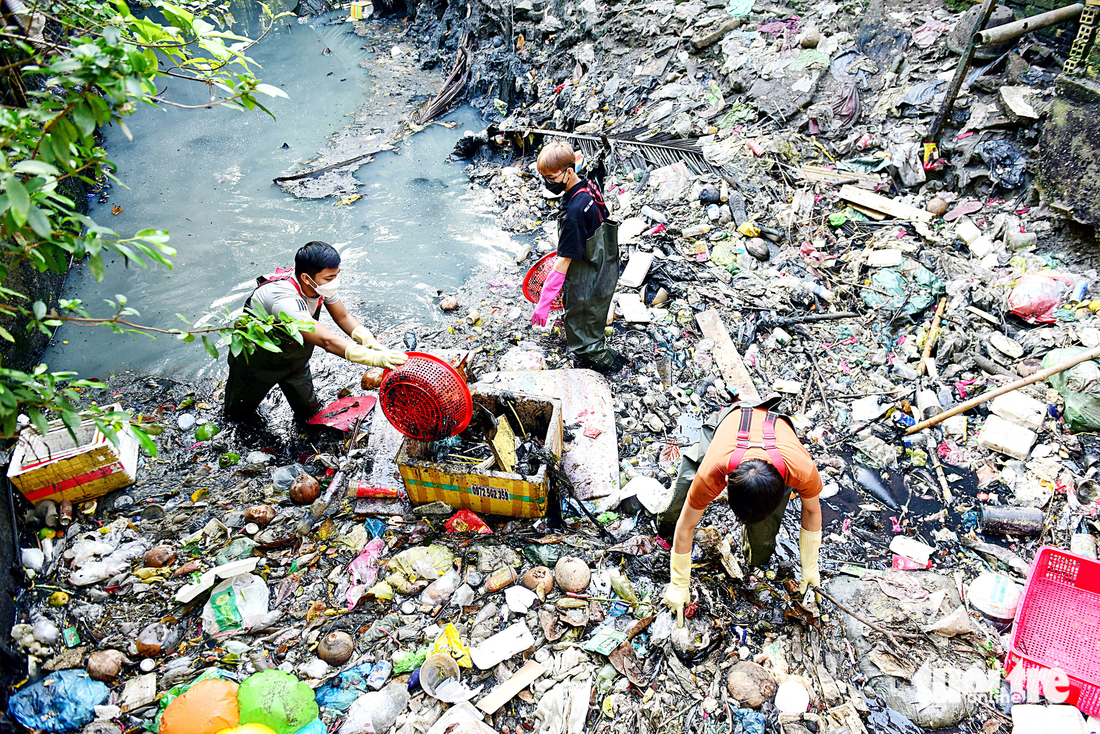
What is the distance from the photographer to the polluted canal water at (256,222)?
5.56 m

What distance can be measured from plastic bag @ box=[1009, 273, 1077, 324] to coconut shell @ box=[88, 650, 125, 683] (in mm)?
5996

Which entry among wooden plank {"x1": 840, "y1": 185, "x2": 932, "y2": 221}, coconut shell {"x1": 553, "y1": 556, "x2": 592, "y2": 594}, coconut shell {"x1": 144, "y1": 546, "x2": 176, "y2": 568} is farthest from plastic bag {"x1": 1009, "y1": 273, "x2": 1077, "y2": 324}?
coconut shell {"x1": 144, "y1": 546, "x2": 176, "y2": 568}

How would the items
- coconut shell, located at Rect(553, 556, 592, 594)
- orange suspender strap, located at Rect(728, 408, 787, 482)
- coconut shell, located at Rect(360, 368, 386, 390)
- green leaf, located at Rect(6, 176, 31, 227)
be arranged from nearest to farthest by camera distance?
green leaf, located at Rect(6, 176, 31, 227)
orange suspender strap, located at Rect(728, 408, 787, 482)
coconut shell, located at Rect(553, 556, 592, 594)
coconut shell, located at Rect(360, 368, 386, 390)

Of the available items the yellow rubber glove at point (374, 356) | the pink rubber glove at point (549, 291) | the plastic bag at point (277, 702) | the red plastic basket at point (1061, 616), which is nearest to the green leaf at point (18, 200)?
the yellow rubber glove at point (374, 356)

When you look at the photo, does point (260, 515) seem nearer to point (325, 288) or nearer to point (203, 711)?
point (203, 711)

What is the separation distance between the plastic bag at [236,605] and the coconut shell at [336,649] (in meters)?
0.43

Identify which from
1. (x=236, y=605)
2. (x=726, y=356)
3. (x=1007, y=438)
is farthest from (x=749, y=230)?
(x=236, y=605)

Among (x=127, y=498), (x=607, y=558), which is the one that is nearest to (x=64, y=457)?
(x=127, y=498)

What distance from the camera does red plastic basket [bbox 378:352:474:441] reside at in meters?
2.91

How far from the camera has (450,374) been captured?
297cm

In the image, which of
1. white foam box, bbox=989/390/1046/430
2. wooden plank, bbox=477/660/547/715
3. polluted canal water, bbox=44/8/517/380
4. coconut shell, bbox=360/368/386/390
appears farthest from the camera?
polluted canal water, bbox=44/8/517/380

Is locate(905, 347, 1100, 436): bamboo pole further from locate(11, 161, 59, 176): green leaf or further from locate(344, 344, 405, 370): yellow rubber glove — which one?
locate(11, 161, 59, 176): green leaf

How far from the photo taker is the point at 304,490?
→ 3623 mm

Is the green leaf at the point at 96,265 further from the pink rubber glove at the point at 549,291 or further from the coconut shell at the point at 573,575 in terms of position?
the pink rubber glove at the point at 549,291
